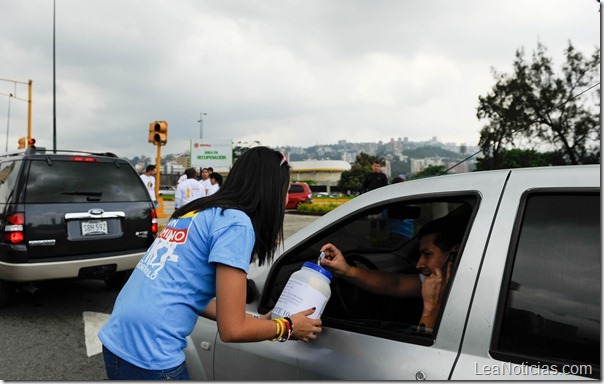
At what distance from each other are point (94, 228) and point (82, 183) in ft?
1.74

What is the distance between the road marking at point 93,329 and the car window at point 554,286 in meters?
3.48

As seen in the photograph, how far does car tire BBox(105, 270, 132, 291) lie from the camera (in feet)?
18.8

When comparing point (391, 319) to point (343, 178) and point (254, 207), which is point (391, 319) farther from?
point (343, 178)

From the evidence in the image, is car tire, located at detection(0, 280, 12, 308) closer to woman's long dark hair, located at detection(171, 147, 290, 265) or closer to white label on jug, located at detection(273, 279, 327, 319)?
woman's long dark hair, located at detection(171, 147, 290, 265)

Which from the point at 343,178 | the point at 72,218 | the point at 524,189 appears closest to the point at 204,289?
the point at 524,189

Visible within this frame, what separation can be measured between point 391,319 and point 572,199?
94cm

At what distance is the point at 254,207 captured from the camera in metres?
1.57

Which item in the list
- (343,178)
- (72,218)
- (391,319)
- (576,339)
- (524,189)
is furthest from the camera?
(343,178)

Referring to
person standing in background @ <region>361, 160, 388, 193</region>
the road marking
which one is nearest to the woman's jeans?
the road marking

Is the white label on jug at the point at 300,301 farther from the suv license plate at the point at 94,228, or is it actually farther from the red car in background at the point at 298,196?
the red car in background at the point at 298,196

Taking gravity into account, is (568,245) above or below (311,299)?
above

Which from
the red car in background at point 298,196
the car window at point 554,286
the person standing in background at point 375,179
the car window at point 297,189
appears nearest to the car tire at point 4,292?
the car window at point 554,286

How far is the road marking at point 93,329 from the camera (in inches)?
153

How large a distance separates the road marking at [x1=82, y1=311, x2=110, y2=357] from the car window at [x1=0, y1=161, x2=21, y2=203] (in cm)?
143
